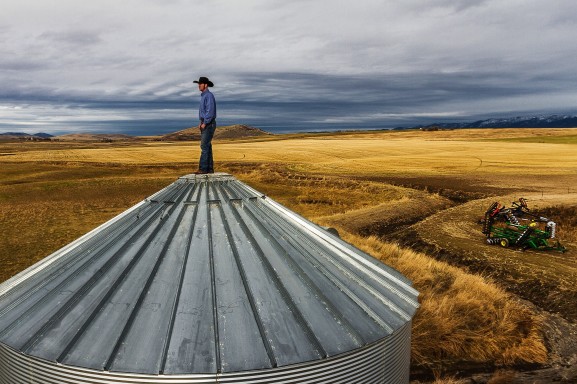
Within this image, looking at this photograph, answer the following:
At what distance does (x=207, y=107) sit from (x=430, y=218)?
952 inches

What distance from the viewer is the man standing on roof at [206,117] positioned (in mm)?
9312

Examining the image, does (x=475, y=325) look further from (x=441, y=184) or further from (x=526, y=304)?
(x=441, y=184)

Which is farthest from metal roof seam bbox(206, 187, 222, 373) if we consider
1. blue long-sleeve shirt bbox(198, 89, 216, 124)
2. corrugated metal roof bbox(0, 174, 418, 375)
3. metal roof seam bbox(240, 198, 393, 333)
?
blue long-sleeve shirt bbox(198, 89, 216, 124)

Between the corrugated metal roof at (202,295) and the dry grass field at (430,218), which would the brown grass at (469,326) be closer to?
the dry grass field at (430,218)

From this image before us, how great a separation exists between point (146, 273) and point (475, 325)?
11.4 meters

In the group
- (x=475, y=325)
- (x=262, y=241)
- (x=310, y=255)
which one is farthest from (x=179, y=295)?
(x=475, y=325)

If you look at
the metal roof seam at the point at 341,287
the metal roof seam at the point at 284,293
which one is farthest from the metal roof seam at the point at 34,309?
the metal roof seam at the point at 341,287

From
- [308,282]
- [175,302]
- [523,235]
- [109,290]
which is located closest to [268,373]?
[175,302]

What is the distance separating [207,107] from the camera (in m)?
9.42

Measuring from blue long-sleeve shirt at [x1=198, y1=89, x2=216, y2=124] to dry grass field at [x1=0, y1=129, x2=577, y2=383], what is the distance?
28.4 ft

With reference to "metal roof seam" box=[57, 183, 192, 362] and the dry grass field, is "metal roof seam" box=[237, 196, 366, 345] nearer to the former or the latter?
"metal roof seam" box=[57, 183, 192, 362]

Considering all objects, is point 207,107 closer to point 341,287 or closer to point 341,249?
point 341,249

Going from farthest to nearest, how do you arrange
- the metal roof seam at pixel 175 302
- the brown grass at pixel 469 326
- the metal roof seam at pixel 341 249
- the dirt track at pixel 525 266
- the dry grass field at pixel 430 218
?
the dry grass field at pixel 430 218 → the dirt track at pixel 525 266 → the brown grass at pixel 469 326 → the metal roof seam at pixel 341 249 → the metal roof seam at pixel 175 302

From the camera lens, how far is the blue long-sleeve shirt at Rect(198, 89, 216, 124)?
9.33 meters
